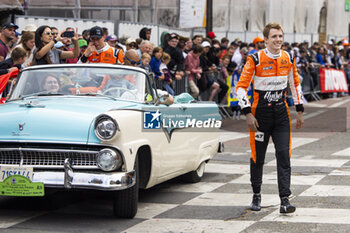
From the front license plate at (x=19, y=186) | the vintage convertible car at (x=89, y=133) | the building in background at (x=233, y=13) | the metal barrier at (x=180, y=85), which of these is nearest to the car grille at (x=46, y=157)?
the vintage convertible car at (x=89, y=133)

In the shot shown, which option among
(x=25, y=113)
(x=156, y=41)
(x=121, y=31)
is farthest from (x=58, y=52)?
(x=156, y=41)

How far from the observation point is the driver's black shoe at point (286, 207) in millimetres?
7410

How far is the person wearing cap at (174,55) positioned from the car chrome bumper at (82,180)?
29.5 ft

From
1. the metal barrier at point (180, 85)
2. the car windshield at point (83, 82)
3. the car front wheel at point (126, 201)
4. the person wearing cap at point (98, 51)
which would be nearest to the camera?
the car front wheel at point (126, 201)

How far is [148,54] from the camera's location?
41.7ft

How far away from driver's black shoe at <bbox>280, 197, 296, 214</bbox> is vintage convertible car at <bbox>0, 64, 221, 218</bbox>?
1335mm

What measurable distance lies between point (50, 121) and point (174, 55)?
892 cm

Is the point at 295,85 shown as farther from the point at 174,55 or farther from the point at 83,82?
the point at 174,55

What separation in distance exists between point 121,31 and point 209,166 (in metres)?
6.70

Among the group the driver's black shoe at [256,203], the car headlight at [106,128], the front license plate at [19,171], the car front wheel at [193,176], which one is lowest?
the car front wheel at [193,176]

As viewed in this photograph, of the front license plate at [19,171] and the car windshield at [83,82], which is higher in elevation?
the car windshield at [83,82]

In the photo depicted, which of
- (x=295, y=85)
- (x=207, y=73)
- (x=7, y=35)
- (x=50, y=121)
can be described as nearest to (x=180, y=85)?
(x=207, y=73)

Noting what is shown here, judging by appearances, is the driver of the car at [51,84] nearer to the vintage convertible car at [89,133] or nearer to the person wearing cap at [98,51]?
the vintage convertible car at [89,133]

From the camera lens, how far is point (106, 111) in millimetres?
7219
